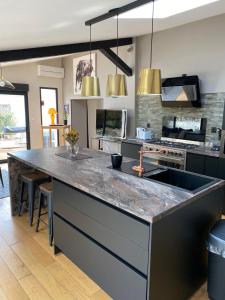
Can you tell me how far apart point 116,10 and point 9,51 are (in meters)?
1.80

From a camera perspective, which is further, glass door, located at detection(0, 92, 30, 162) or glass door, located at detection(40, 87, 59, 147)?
glass door, located at detection(40, 87, 59, 147)

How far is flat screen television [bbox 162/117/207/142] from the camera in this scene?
4079 millimetres

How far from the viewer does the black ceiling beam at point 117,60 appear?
14.7 ft

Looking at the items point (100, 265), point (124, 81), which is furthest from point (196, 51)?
point (100, 265)

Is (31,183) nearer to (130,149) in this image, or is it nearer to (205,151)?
(130,149)

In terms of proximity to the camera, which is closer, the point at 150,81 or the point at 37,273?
the point at 150,81

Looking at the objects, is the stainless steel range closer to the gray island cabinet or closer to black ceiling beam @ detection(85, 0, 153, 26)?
the gray island cabinet

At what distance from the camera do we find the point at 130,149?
4.62m

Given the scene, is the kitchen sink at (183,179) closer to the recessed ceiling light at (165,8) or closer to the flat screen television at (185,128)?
the recessed ceiling light at (165,8)

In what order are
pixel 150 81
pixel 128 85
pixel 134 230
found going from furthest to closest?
pixel 128 85 → pixel 150 81 → pixel 134 230

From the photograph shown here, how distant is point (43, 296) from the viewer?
1962 mm

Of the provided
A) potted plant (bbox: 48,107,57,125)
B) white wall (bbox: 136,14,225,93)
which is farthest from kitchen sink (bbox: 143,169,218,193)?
potted plant (bbox: 48,107,57,125)

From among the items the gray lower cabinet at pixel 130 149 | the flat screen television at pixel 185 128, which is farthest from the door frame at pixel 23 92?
the flat screen television at pixel 185 128

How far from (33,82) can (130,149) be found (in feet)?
12.7
